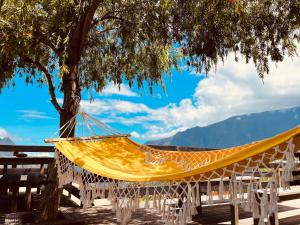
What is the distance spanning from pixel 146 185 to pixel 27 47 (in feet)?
7.44

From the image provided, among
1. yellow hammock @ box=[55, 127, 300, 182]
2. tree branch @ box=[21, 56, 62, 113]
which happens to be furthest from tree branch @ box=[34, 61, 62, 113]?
yellow hammock @ box=[55, 127, 300, 182]

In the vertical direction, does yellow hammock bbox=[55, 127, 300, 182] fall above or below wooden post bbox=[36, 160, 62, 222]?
above

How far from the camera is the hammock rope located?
5.44ft

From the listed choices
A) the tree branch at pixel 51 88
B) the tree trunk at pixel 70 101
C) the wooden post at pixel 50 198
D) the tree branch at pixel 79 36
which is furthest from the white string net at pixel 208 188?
the tree branch at pixel 79 36

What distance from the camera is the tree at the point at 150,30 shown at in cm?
368

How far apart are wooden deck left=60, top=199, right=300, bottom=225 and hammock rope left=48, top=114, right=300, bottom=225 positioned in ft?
1.61

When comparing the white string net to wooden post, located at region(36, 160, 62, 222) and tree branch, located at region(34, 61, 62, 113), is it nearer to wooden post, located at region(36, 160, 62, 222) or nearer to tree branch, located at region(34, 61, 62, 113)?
wooden post, located at region(36, 160, 62, 222)

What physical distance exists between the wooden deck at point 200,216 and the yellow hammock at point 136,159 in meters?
0.77

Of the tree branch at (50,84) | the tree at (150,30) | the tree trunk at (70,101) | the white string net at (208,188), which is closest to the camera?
the white string net at (208,188)

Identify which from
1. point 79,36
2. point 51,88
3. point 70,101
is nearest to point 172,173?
point 70,101

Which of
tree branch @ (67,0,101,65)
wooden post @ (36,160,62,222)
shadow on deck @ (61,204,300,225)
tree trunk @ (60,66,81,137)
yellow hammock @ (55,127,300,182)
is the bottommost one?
shadow on deck @ (61,204,300,225)

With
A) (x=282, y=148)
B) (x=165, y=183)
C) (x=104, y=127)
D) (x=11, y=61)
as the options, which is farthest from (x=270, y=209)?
(x=11, y=61)

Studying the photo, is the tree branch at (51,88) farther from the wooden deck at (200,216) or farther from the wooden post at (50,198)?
the wooden deck at (200,216)

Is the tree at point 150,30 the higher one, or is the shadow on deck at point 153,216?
the tree at point 150,30
